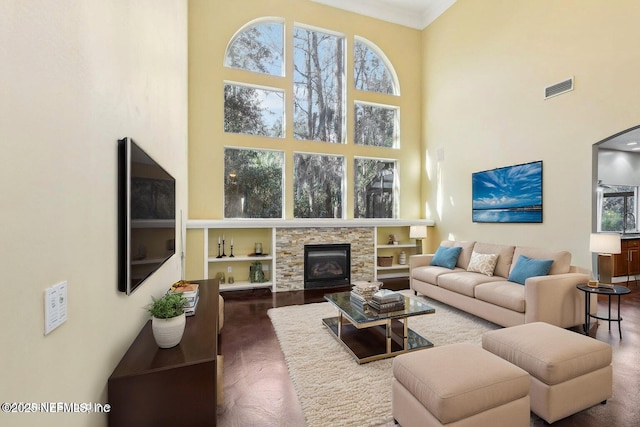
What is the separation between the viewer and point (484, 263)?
4051 mm

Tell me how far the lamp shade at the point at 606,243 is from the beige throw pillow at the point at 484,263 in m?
1.07

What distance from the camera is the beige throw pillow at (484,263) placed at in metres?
3.99

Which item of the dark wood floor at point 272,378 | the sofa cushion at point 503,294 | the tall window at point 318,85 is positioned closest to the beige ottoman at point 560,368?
the dark wood floor at point 272,378

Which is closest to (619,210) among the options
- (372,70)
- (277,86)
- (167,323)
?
(372,70)

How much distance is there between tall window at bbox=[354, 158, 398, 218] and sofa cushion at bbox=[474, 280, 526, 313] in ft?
9.87

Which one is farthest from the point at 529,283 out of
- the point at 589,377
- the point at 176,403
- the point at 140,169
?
the point at 140,169

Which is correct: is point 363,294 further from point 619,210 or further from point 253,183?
point 619,210

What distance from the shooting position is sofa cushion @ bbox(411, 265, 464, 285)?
423 centimetres

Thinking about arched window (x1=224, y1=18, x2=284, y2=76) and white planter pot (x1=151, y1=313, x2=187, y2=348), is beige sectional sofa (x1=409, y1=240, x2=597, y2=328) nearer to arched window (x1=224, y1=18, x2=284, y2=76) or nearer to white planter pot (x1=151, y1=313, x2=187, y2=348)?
white planter pot (x1=151, y1=313, x2=187, y2=348)

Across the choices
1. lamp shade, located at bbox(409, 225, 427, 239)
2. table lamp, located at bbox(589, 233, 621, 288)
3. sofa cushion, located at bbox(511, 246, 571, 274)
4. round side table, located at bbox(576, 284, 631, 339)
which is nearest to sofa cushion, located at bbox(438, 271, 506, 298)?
sofa cushion, located at bbox(511, 246, 571, 274)

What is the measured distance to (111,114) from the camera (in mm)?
1434

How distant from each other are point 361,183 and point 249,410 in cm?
486

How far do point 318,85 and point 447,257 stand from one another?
A: 4.15 m

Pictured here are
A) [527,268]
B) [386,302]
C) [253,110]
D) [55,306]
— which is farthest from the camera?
[253,110]
